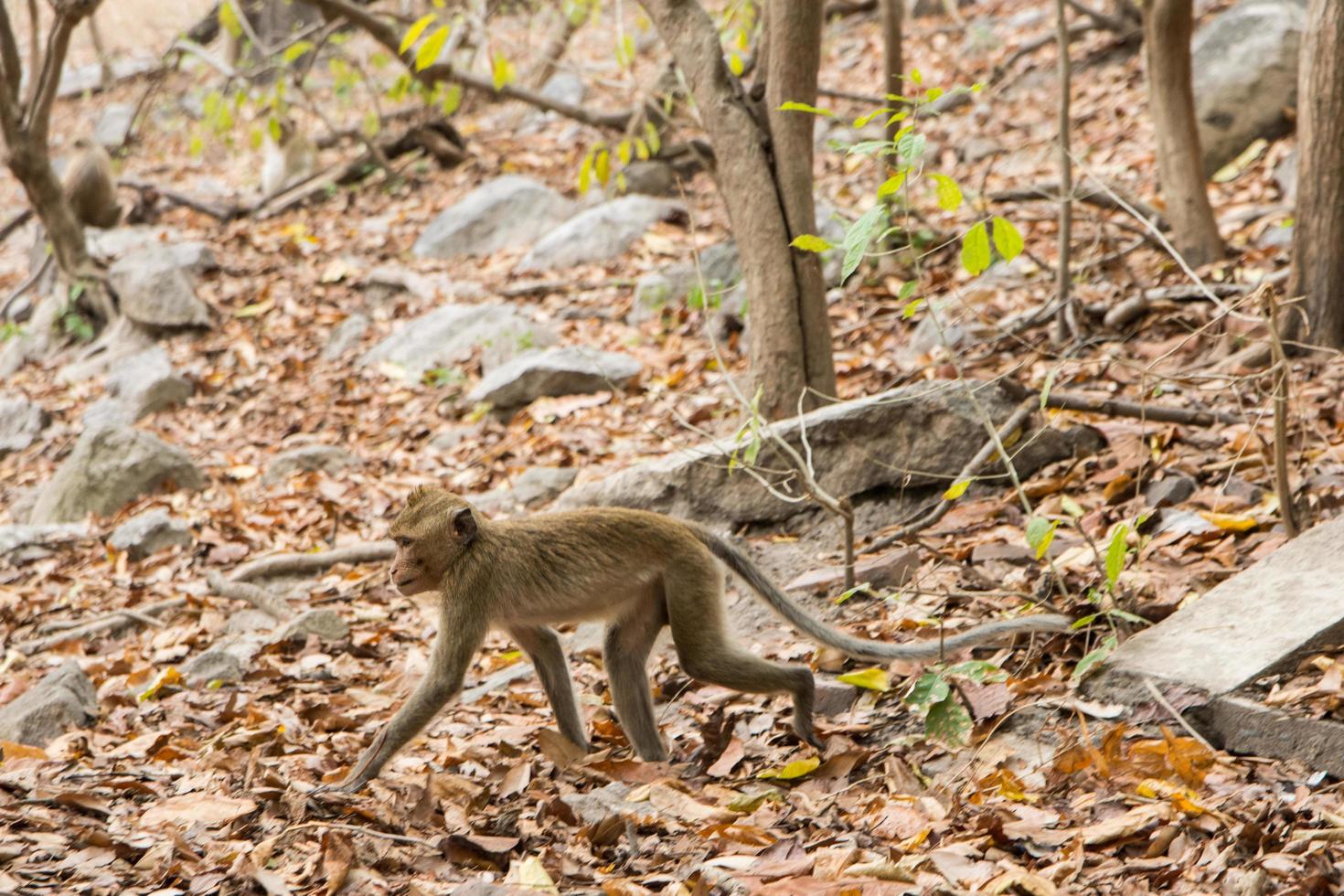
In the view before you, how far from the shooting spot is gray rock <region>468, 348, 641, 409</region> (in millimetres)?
9211

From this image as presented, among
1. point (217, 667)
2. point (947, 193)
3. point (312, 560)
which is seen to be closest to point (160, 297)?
point (312, 560)

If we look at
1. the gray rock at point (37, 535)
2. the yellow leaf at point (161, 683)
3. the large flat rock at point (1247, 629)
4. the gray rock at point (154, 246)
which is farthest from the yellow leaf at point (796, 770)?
the gray rock at point (154, 246)

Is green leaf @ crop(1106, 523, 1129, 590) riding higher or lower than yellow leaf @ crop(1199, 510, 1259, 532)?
higher

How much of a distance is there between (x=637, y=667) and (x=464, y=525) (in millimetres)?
803

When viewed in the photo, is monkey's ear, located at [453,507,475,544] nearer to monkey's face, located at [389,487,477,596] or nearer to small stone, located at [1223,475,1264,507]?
monkey's face, located at [389,487,477,596]

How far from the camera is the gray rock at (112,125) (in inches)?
787

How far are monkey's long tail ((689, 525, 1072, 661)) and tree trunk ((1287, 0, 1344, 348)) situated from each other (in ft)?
9.70

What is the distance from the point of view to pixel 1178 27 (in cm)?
784

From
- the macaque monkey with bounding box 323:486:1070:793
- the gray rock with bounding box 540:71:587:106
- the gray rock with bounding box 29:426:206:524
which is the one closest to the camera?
the macaque monkey with bounding box 323:486:1070:793

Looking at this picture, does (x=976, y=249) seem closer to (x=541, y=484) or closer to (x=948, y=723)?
(x=948, y=723)

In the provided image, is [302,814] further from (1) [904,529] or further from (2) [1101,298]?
(2) [1101,298]

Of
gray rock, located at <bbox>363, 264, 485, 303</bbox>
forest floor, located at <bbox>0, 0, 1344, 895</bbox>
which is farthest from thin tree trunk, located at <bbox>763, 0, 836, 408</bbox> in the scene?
gray rock, located at <bbox>363, 264, 485, 303</bbox>

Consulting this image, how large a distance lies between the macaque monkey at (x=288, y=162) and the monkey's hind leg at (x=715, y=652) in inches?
495

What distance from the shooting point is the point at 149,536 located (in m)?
7.93
